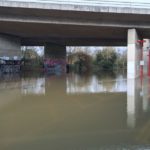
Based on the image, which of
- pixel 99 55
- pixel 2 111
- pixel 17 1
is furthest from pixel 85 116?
pixel 99 55

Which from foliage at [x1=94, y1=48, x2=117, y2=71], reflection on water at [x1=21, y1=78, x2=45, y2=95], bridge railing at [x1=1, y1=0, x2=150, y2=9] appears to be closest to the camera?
reflection on water at [x1=21, y1=78, x2=45, y2=95]

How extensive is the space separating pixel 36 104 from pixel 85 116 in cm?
328

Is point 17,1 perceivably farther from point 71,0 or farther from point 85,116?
point 85,116

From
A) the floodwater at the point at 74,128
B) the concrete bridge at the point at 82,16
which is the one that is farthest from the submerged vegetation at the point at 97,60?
the floodwater at the point at 74,128

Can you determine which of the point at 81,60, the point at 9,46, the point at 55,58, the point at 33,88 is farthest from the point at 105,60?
the point at 33,88

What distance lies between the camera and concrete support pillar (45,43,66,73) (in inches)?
2046

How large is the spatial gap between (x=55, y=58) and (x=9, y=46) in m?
12.9

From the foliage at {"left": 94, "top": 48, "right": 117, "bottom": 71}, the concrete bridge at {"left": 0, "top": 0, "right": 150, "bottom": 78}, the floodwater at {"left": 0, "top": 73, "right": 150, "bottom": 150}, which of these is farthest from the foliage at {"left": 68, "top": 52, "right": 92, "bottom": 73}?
the floodwater at {"left": 0, "top": 73, "right": 150, "bottom": 150}

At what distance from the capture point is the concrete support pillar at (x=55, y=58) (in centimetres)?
5196

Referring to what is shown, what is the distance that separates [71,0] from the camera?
27422 mm

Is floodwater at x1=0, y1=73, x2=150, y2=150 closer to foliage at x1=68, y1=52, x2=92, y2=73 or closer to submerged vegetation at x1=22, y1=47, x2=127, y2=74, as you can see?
submerged vegetation at x1=22, y1=47, x2=127, y2=74

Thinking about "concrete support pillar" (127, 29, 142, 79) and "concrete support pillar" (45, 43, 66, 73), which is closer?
"concrete support pillar" (127, 29, 142, 79)

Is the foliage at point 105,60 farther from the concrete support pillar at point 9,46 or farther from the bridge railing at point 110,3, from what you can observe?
the bridge railing at point 110,3

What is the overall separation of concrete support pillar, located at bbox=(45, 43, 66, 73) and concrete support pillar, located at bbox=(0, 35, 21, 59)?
8.58 meters
